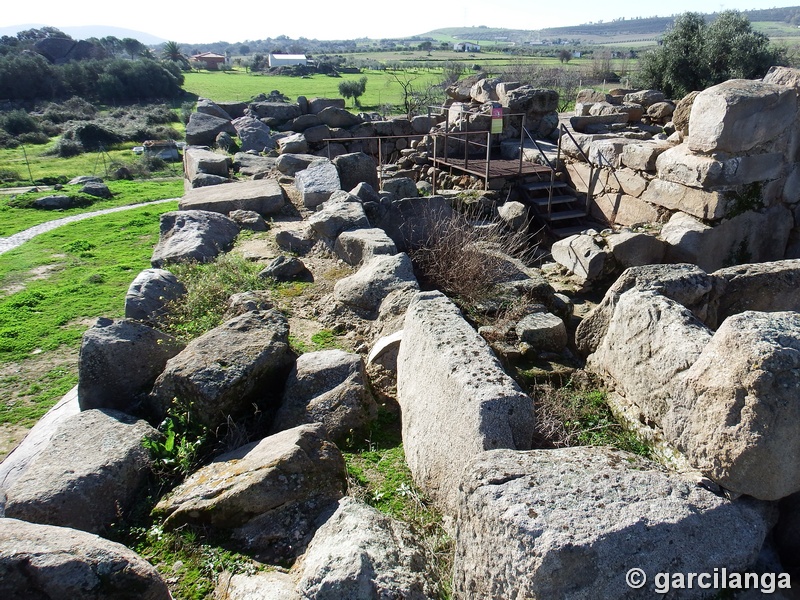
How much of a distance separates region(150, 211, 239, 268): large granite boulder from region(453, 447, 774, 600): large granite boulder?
18.5 feet

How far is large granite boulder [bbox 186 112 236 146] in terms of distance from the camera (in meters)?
17.6

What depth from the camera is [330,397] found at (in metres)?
4.29

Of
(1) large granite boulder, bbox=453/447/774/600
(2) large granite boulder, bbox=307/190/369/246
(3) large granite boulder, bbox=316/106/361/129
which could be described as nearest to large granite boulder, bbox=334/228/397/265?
(2) large granite boulder, bbox=307/190/369/246

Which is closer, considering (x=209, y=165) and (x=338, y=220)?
(x=338, y=220)

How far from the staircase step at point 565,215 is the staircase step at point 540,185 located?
70cm

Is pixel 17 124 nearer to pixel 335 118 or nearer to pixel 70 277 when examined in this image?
pixel 335 118

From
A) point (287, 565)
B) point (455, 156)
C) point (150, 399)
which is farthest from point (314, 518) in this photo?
point (455, 156)

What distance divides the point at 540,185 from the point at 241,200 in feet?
18.5

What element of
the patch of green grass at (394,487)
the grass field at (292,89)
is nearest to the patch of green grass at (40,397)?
the patch of green grass at (394,487)

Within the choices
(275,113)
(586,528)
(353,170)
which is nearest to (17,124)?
(275,113)

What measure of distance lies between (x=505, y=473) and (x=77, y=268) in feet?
26.5

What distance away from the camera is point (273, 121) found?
18.6 m

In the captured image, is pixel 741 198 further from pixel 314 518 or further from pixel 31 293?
pixel 31 293

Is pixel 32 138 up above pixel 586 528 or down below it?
below
